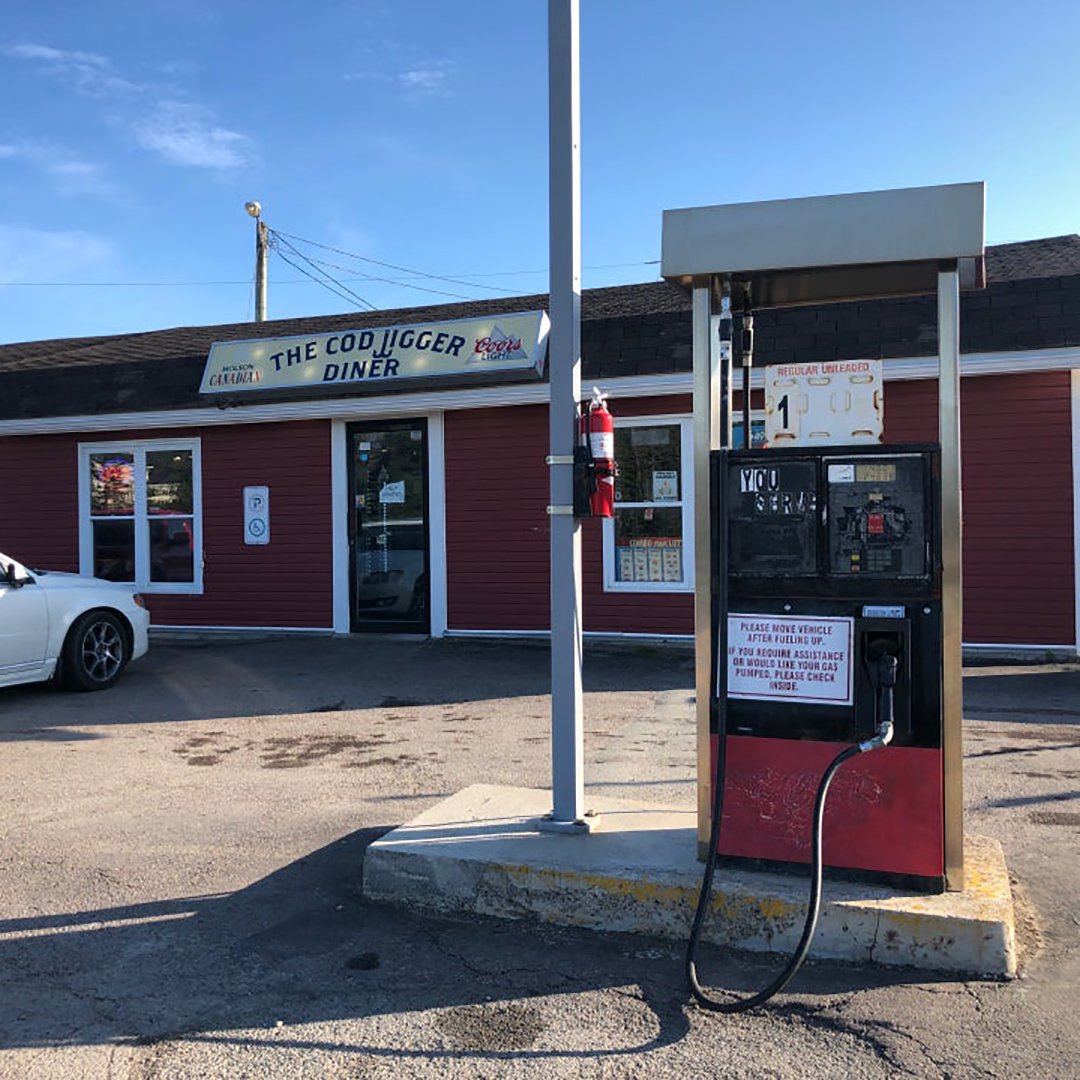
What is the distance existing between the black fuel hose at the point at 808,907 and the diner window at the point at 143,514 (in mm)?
10617

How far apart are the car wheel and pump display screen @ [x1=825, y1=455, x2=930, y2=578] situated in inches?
289

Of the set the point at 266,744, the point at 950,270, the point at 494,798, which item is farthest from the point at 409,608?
the point at 950,270

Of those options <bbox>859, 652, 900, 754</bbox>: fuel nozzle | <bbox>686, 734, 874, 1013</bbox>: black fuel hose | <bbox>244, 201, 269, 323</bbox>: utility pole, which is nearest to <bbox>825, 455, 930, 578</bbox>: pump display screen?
<bbox>859, 652, 900, 754</bbox>: fuel nozzle

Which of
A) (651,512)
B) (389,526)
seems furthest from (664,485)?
(389,526)

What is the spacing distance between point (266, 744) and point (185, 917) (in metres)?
3.27

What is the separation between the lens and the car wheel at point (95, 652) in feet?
29.9

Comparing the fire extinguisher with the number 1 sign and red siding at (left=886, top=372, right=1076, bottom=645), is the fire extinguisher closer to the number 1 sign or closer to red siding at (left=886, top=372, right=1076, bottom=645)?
the number 1 sign

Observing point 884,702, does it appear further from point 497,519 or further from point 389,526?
point 389,526

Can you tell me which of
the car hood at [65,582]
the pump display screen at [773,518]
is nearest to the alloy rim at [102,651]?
the car hood at [65,582]

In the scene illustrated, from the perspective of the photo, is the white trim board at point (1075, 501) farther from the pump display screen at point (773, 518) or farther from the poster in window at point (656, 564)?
the pump display screen at point (773, 518)

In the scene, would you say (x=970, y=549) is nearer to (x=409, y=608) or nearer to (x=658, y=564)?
(x=658, y=564)

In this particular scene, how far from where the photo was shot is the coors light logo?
36.1 feet

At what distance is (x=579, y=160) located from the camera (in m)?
4.66

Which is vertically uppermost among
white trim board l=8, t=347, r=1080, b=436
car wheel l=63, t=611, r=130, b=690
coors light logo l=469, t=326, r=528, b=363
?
coors light logo l=469, t=326, r=528, b=363
